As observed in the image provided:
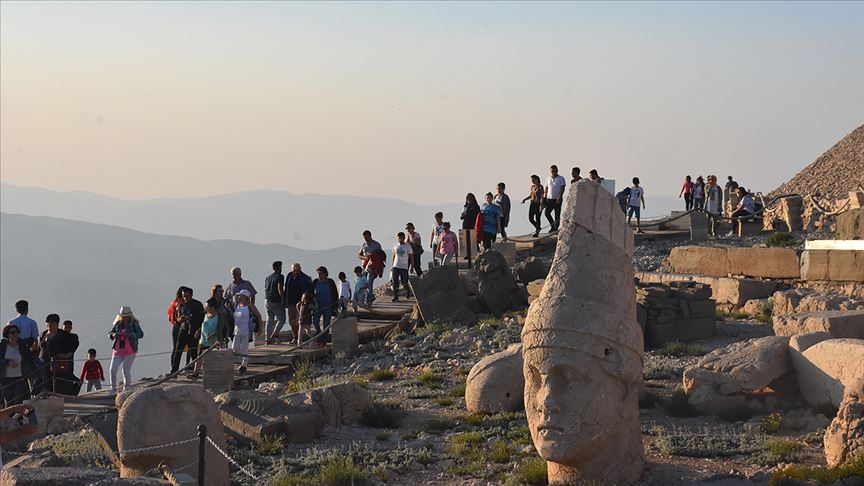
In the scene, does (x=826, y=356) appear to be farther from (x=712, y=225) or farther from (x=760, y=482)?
(x=712, y=225)

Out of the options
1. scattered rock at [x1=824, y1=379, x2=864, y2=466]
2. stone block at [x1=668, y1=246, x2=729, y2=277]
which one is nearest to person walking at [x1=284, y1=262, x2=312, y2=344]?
stone block at [x1=668, y1=246, x2=729, y2=277]

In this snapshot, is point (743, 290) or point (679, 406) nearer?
point (679, 406)

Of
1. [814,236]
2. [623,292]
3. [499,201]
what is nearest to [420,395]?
[623,292]

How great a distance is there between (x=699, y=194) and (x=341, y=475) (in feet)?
73.2

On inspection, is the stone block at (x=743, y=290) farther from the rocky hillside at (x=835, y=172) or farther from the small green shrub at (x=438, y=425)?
the rocky hillside at (x=835, y=172)

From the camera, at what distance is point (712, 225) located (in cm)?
3062

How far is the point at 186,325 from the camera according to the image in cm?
1903

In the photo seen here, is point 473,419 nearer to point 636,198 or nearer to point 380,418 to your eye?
point 380,418

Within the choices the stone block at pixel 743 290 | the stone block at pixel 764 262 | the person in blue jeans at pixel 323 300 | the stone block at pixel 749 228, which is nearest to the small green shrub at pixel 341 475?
the person in blue jeans at pixel 323 300

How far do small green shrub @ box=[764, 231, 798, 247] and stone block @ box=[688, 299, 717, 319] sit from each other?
9138mm

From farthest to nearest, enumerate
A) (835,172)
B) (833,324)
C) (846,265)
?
(835,172), (846,265), (833,324)

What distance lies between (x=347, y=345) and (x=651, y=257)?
30.3 ft

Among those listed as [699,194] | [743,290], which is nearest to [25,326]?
[743,290]

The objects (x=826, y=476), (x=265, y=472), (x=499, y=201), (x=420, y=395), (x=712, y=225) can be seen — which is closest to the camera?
(x=826, y=476)
